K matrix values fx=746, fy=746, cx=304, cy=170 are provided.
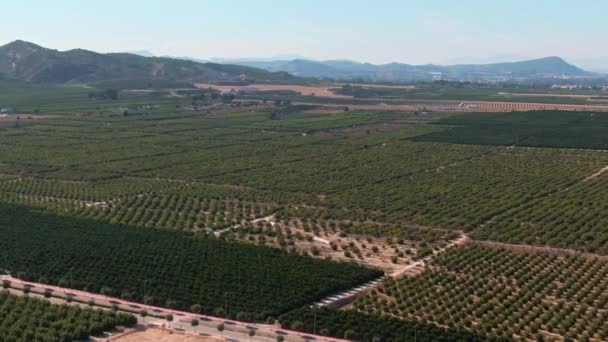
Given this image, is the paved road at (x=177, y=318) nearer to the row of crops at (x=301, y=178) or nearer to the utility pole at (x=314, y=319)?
the utility pole at (x=314, y=319)

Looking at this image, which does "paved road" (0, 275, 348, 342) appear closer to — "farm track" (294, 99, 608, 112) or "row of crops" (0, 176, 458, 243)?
"row of crops" (0, 176, 458, 243)

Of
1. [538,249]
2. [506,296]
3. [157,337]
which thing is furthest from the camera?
[538,249]

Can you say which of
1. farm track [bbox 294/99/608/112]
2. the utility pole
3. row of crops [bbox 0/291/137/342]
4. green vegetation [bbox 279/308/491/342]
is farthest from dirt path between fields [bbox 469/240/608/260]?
farm track [bbox 294/99/608/112]

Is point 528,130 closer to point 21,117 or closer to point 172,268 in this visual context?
point 172,268

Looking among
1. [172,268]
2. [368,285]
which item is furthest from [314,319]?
[172,268]

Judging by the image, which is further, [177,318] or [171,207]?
[171,207]

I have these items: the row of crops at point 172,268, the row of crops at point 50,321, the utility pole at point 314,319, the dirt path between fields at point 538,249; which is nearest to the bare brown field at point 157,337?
the row of crops at point 50,321
